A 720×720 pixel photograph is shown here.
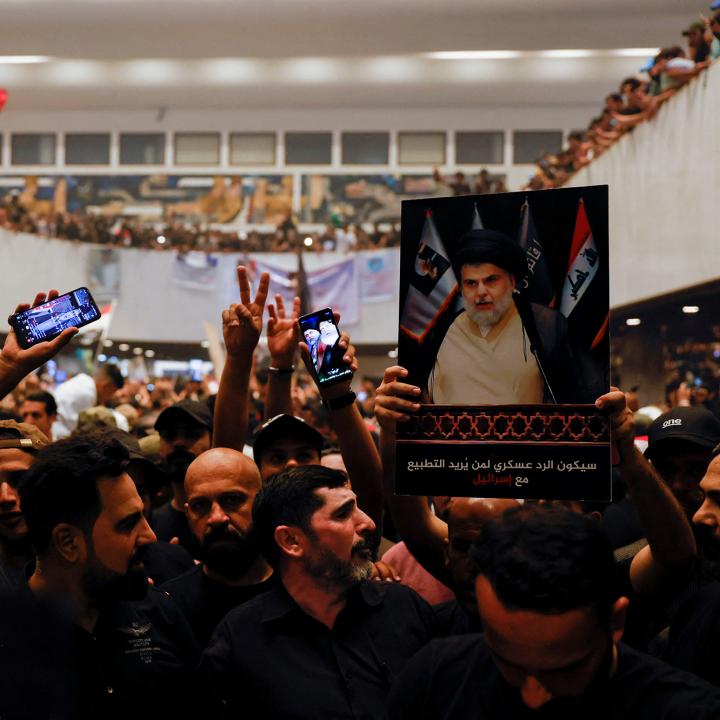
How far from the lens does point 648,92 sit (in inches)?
434

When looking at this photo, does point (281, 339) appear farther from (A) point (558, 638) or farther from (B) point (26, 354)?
(A) point (558, 638)

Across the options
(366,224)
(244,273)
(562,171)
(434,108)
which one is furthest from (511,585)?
(434,108)

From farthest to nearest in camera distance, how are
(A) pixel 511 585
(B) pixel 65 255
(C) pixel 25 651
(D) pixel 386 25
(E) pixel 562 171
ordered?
(D) pixel 386 25 < (B) pixel 65 255 < (E) pixel 562 171 < (C) pixel 25 651 < (A) pixel 511 585

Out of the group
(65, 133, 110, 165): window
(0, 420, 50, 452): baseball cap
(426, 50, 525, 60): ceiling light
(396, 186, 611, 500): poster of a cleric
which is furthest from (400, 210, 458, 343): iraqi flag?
(65, 133, 110, 165): window

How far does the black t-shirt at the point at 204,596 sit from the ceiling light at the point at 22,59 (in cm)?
2610

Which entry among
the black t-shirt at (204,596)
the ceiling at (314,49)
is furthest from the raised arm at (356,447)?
the ceiling at (314,49)

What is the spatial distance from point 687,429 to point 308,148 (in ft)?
87.6

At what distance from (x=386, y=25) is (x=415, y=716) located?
2360 centimetres

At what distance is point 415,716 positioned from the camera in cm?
184

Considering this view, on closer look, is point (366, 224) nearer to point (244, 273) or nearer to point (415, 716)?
point (244, 273)

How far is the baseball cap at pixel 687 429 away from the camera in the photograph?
324cm

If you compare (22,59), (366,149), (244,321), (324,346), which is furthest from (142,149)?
(324,346)

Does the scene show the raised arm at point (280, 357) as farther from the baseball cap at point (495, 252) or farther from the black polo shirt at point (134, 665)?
the black polo shirt at point (134, 665)

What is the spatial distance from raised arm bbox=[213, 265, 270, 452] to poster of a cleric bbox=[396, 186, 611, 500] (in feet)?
3.39
